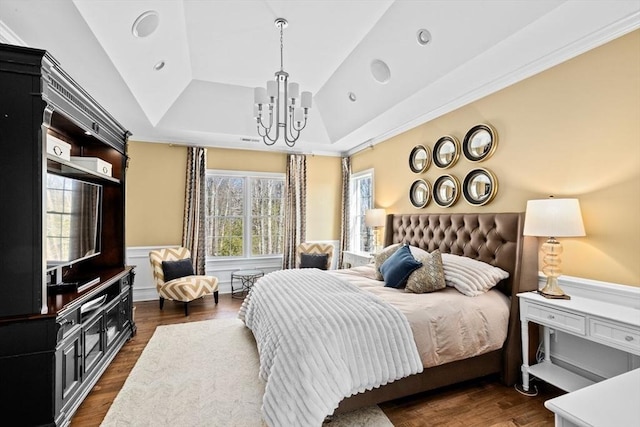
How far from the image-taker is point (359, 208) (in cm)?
591

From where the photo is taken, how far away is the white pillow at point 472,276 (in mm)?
2590

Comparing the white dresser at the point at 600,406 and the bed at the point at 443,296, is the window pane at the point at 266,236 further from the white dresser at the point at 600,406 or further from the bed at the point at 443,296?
the white dresser at the point at 600,406

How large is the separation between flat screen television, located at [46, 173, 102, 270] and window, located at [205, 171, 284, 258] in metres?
2.39

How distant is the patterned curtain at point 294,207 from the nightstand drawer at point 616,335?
4.42m

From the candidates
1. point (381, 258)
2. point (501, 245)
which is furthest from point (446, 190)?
point (381, 258)

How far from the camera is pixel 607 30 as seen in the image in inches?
85.5

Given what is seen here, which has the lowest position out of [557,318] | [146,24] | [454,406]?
[454,406]

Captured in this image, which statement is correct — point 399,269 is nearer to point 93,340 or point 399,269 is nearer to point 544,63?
point 544,63

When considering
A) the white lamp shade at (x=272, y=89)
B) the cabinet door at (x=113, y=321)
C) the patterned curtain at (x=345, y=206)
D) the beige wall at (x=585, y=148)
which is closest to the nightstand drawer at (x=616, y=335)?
the beige wall at (x=585, y=148)

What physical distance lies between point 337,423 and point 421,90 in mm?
3167

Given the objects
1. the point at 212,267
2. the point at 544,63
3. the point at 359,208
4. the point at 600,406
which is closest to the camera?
the point at 600,406

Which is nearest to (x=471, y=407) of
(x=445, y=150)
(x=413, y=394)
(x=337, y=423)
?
(x=413, y=394)

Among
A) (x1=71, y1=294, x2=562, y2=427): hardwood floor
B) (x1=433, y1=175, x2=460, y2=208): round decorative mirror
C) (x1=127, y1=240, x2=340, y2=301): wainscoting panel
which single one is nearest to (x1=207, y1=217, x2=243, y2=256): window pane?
(x1=127, y1=240, x2=340, y2=301): wainscoting panel

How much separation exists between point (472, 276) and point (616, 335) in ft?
3.11
